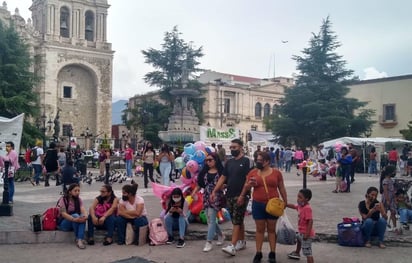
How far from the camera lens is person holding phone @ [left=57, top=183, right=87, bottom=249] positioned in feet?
27.3

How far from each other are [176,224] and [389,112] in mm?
47804

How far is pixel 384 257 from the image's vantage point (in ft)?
24.1

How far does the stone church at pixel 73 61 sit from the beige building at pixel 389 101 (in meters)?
30.4

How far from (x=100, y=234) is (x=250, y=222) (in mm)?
3062

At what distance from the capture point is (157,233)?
8.40 m

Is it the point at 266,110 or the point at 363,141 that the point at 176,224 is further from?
the point at 266,110

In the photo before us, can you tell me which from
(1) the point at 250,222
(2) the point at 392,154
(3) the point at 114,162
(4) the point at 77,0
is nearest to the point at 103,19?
(4) the point at 77,0

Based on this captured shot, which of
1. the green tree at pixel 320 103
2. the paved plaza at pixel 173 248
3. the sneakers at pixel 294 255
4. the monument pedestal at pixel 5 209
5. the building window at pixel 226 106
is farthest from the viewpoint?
the building window at pixel 226 106

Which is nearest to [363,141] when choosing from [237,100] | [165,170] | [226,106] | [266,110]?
[165,170]

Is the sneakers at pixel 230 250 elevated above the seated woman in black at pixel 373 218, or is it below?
below

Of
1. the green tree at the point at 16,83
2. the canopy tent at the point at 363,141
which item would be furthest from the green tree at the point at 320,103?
the green tree at the point at 16,83

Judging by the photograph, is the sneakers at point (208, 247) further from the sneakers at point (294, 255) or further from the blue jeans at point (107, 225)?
the blue jeans at point (107, 225)

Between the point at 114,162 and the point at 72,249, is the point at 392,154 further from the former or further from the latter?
the point at 72,249

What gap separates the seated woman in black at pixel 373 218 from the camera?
309 inches
